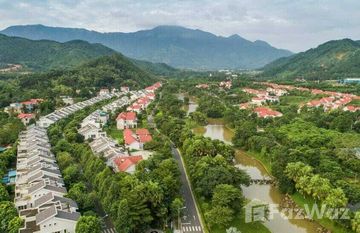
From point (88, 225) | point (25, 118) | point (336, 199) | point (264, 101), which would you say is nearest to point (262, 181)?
point (336, 199)

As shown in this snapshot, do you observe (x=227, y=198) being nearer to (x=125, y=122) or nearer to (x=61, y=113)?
(x=125, y=122)

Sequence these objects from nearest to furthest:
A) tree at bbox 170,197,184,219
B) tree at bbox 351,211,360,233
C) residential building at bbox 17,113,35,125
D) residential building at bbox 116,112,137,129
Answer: tree at bbox 351,211,360,233
tree at bbox 170,197,184,219
residential building at bbox 17,113,35,125
residential building at bbox 116,112,137,129

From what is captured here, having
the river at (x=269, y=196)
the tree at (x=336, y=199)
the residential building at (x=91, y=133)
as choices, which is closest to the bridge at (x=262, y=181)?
the river at (x=269, y=196)

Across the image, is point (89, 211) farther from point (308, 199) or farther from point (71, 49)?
point (71, 49)

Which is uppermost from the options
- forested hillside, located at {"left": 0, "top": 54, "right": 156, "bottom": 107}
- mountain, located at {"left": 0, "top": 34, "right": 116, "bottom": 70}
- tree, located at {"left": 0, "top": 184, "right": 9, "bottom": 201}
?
mountain, located at {"left": 0, "top": 34, "right": 116, "bottom": 70}

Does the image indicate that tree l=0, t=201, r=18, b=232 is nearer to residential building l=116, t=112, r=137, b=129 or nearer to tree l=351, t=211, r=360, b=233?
tree l=351, t=211, r=360, b=233

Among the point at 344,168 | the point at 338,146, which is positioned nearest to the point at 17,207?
the point at 344,168

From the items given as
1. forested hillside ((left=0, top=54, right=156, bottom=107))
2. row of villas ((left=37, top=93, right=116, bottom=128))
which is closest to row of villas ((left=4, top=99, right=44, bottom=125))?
row of villas ((left=37, top=93, right=116, bottom=128))

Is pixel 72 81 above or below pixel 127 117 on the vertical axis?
above
